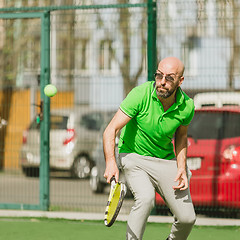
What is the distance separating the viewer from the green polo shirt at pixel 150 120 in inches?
233

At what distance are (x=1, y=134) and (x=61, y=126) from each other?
862 mm

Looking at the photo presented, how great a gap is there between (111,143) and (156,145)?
1.76ft

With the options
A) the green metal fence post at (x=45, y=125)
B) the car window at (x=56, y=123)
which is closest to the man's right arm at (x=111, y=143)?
the green metal fence post at (x=45, y=125)

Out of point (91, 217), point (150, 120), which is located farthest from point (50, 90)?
point (150, 120)

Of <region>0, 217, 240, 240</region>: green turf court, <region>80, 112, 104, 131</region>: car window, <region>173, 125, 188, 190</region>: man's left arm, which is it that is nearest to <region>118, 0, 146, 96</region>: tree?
<region>80, 112, 104, 131</region>: car window

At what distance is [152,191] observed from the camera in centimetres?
591

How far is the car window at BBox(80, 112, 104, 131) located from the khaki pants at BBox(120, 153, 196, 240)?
4.24 m

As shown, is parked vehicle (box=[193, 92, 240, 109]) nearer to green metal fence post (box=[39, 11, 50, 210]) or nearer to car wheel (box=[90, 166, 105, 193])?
green metal fence post (box=[39, 11, 50, 210])

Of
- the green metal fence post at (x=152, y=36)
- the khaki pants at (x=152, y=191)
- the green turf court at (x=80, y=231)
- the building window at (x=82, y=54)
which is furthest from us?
the building window at (x=82, y=54)

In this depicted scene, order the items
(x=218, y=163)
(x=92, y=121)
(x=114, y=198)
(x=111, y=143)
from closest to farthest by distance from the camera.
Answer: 1. (x=114, y=198)
2. (x=111, y=143)
3. (x=218, y=163)
4. (x=92, y=121)

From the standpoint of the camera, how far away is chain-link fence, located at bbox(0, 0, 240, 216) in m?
9.37

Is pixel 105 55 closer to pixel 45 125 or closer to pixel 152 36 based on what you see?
pixel 152 36

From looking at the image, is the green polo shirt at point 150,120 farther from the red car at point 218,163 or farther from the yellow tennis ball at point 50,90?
the yellow tennis ball at point 50,90

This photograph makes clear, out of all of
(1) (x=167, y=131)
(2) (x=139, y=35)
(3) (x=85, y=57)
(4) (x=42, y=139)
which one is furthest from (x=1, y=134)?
(1) (x=167, y=131)
